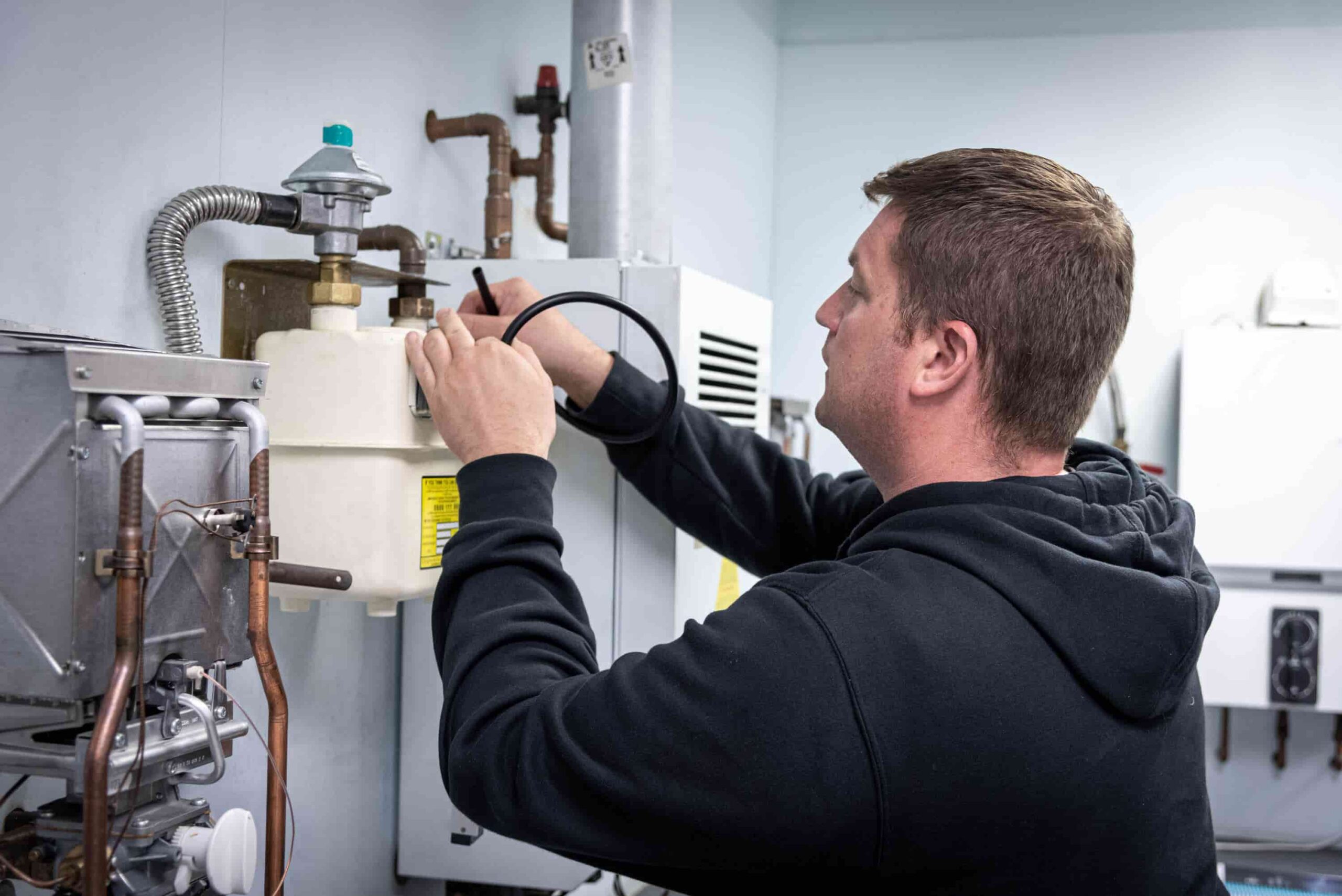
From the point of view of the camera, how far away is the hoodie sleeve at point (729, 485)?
1178mm

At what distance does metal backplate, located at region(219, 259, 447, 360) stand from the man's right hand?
0.07 m

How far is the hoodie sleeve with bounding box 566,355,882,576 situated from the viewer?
118 cm

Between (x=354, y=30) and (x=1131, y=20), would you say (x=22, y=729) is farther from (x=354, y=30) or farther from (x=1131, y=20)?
(x=1131, y=20)

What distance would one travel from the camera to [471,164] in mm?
1557

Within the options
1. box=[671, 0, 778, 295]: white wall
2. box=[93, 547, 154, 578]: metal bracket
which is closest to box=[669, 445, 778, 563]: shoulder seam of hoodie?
box=[93, 547, 154, 578]: metal bracket

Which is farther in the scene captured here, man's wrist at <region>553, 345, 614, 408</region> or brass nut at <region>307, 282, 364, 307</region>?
man's wrist at <region>553, 345, 614, 408</region>

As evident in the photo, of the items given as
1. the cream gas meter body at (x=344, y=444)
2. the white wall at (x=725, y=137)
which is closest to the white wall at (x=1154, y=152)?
the white wall at (x=725, y=137)

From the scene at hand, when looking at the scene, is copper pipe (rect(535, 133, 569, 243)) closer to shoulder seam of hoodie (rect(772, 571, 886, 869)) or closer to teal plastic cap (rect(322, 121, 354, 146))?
teal plastic cap (rect(322, 121, 354, 146))

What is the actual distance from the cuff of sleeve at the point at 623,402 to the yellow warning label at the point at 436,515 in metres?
0.17

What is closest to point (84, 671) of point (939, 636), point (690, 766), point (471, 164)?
point (690, 766)

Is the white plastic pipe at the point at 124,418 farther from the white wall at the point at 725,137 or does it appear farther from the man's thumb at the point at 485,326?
the white wall at the point at 725,137

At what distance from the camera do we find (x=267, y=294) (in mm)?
1108

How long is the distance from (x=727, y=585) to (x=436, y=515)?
1.73 ft

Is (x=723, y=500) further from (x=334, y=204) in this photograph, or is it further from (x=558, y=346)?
(x=334, y=204)
